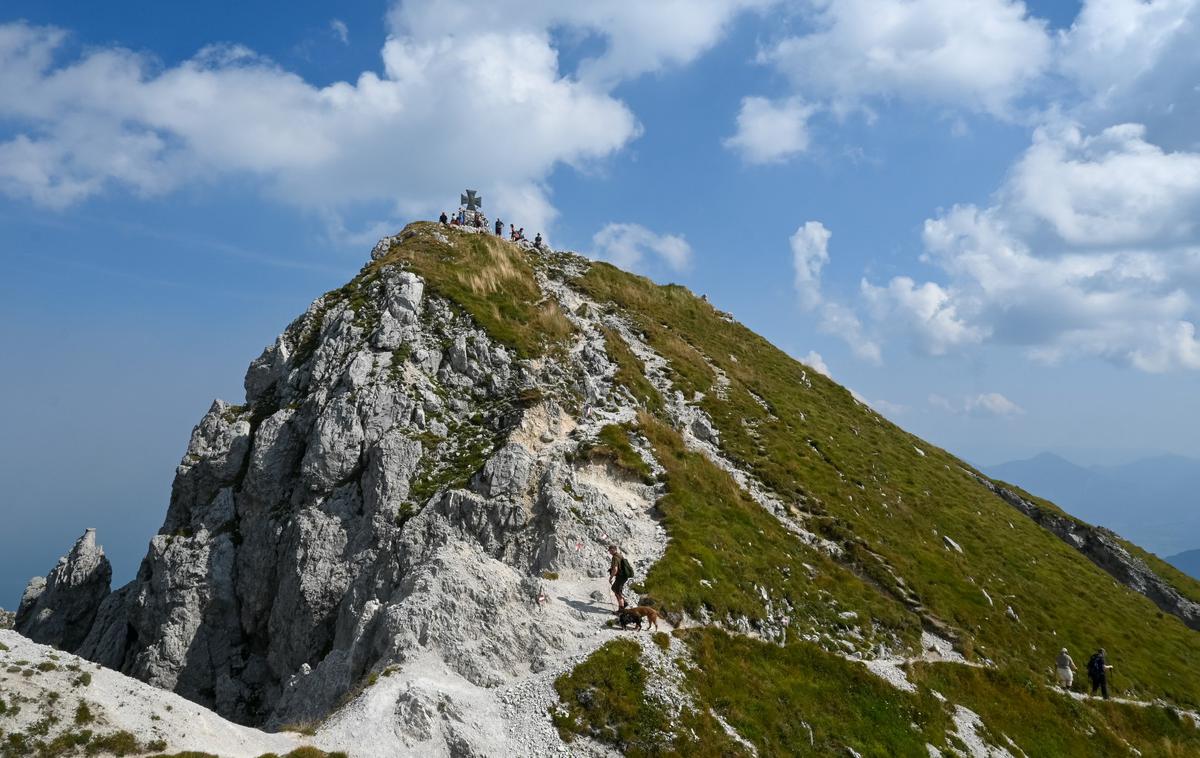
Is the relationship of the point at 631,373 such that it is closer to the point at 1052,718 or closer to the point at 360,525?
the point at 360,525

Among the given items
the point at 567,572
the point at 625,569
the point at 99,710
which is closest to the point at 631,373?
the point at 567,572

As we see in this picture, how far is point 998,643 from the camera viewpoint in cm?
3891

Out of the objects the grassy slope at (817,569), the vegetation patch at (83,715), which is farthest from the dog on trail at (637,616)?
the vegetation patch at (83,715)

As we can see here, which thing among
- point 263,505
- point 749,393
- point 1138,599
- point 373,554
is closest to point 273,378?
point 263,505

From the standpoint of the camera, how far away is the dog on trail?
2878 centimetres

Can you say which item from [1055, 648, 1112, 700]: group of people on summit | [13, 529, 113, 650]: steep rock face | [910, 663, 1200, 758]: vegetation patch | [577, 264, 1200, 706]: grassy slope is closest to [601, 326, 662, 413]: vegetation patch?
[577, 264, 1200, 706]: grassy slope

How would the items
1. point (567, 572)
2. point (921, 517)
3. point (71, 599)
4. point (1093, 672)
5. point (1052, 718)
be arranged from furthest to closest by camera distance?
1. point (921, 517)
2. point (71, 599)
3. point (1093, 672)
4. point (1052, 718)
5. point (567, 572)

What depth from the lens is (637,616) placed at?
29.0 meters

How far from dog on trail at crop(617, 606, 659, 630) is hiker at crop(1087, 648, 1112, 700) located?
90.5 feet

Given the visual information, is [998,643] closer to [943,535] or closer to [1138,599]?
[943,535]

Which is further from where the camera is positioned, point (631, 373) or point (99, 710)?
point (631, 373)

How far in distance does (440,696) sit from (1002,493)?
74309 millimetres

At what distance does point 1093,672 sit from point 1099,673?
0.34 metres

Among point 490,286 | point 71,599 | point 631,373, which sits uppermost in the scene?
point 490,286
